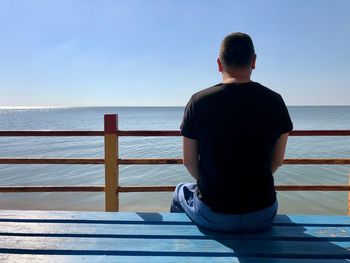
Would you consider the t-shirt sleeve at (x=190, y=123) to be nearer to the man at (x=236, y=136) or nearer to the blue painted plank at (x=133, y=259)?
the man at (x=236, y=136)

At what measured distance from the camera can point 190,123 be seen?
2.08 meters

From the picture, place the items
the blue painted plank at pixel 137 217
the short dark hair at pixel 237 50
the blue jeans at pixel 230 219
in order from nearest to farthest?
the short dark hair at pixel 237 50 → the blue jeans at pixel 230 219 → the blue painted plank at pixel 137 217

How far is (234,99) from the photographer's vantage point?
1.97 metres

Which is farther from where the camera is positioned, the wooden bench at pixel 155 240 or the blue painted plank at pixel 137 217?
the blue painted plank at pixel 137 217

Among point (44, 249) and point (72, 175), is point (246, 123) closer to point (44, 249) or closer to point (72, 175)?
point (44, 249)


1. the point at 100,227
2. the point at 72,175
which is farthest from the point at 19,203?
the point at 100,227

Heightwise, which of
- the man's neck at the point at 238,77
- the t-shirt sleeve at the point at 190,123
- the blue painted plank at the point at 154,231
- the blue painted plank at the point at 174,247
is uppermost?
the man's neck at the point at 238,77

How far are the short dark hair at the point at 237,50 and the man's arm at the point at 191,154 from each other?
55 cm

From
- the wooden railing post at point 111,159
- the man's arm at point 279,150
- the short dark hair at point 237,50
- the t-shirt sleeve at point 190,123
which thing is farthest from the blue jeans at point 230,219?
the wooden railing post at point 111,159

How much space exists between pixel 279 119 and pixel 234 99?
0.32 meters

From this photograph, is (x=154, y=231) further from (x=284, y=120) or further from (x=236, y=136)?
(x=284, y=120)

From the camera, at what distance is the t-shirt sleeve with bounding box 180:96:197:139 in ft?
6.74

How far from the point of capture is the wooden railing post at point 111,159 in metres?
3.72

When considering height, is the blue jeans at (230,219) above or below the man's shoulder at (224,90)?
below
